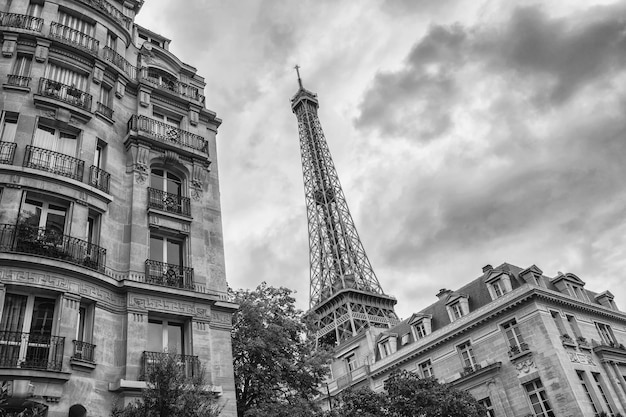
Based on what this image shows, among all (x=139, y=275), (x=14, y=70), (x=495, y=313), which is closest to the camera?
(x=139, y=275)

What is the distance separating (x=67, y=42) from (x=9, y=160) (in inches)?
250

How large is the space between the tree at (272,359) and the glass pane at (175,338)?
6436 millimetres

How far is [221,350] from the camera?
715 inches

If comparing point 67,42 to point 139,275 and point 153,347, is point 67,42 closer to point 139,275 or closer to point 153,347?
point 139,275

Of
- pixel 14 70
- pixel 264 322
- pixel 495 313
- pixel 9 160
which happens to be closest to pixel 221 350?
pixel 264 322

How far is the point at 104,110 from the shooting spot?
20.3m

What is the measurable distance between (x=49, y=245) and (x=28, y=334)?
2.82 meters

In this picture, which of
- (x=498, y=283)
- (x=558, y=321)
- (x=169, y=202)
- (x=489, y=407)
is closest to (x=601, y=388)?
(x=558, y=321)

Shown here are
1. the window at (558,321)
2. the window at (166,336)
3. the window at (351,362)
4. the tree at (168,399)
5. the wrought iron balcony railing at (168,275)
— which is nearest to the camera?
the tree at (168,399)

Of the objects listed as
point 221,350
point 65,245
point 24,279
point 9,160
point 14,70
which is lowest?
point 221,350

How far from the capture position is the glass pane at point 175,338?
17359 millimetres

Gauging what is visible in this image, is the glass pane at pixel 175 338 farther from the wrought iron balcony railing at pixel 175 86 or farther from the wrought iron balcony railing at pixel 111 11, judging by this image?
the wrought iron balcony railing at pixel 111 11

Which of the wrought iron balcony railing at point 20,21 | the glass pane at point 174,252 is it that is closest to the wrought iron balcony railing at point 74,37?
the wrought iron balcony railing at point 20,21

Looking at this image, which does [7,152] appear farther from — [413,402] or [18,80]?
[413,402]
